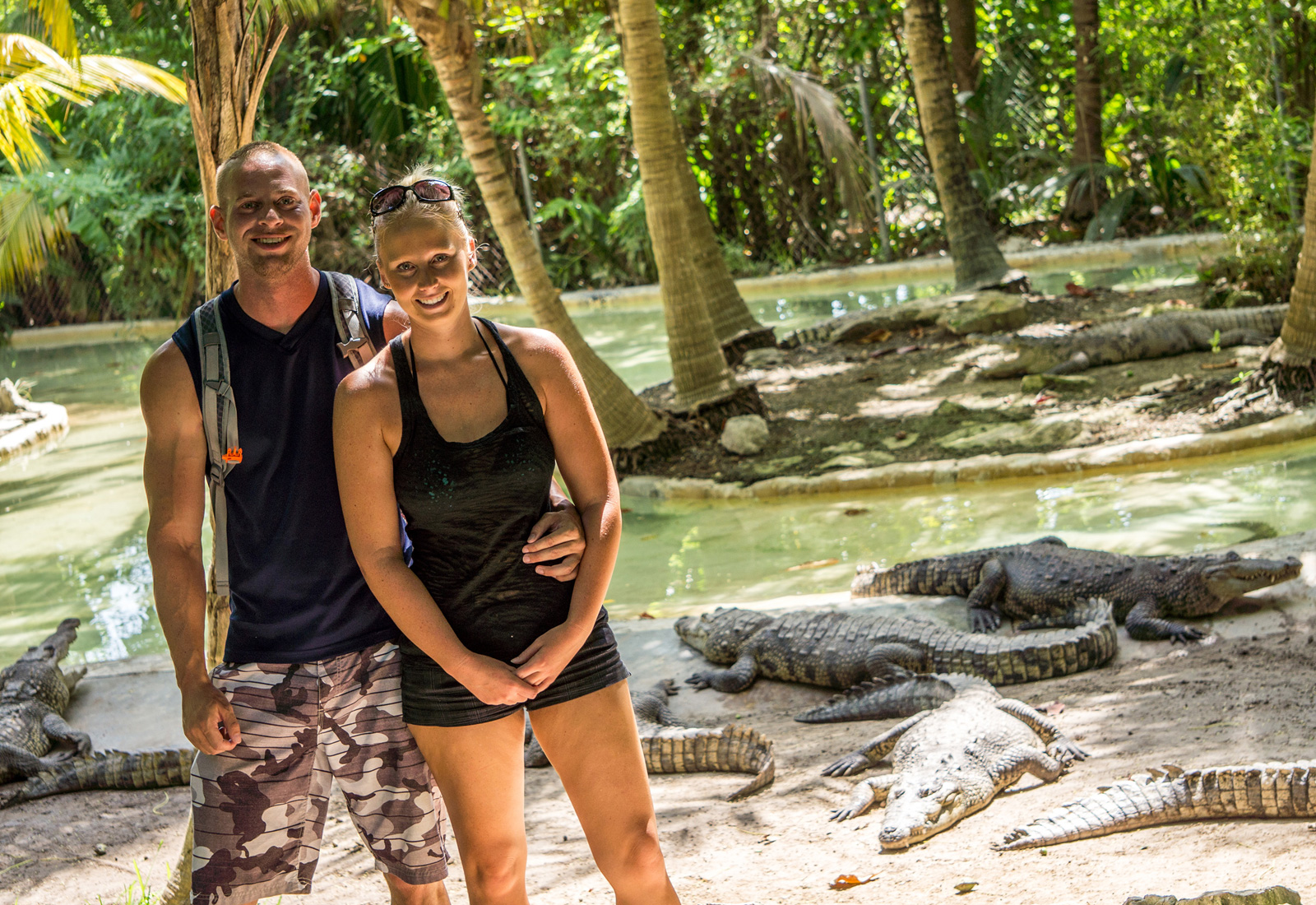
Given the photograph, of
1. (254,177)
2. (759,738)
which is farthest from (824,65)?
(254,177)

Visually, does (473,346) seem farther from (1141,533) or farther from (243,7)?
(1141,533)

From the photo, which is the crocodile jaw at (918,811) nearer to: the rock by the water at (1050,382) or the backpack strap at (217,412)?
the backpack strap at (217,412)

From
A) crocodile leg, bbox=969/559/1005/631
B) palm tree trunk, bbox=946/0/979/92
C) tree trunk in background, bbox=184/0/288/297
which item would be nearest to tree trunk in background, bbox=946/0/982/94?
palm tree trunk, bbox=946/0/979/92

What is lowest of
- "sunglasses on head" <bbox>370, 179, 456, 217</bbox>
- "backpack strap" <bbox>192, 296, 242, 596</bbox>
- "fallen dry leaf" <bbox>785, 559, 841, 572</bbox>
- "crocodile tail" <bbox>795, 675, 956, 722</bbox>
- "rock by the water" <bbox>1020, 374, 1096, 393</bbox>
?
"crocodile tail" <bbox>795, 675, 956, 722</bbox>

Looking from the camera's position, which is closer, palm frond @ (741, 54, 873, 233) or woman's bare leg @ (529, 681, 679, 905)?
woman's bare leg @ (529, 681, 679, 905)

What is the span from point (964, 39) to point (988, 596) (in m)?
13.3

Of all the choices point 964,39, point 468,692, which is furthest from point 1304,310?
point 964,39

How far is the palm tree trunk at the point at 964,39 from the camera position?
1655 cm

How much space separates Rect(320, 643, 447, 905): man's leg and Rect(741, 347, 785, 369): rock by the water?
9.55 meters

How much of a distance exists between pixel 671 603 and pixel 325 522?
4336mm

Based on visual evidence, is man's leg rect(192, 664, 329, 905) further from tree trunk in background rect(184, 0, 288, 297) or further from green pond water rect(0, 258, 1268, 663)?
green pond water rect(0, 258, 1268, 663)

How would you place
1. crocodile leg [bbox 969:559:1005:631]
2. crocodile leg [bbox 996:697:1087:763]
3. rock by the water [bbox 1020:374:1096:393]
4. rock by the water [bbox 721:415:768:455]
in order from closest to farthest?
crocodile leg [bbox 996:697:1087:763]
crocodile leg [bbox 969:559:1005:631]
rock by the water [bbox 721:415:768:455]
rock by the water [bbox 1020:374:1096:393]

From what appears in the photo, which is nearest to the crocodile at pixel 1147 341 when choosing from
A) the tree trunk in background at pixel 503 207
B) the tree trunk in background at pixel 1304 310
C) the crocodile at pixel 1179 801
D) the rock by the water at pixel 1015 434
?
the rock by the water at pixel 1015 434

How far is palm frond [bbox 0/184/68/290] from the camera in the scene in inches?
688
